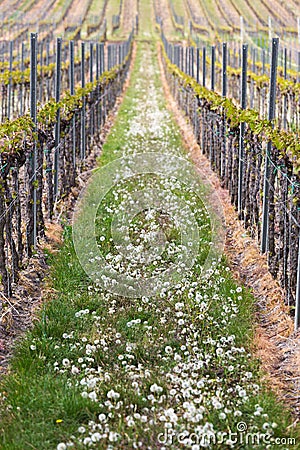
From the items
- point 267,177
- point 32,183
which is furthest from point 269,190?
point 32,183

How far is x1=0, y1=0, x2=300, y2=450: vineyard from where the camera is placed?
5695 millimetres

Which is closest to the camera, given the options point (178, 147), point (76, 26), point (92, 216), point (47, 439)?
point (47, 439)

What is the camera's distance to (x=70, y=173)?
1349 cm

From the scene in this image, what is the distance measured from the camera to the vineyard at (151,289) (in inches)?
224

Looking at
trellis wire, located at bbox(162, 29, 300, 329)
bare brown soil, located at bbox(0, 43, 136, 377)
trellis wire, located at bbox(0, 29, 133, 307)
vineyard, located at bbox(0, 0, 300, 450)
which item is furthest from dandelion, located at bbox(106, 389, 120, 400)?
trellis wire, located at bbox(0, 29, 133, 307)

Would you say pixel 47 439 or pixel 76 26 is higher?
pixel 76 26

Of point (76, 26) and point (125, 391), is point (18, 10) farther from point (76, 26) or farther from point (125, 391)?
point (125, 391)

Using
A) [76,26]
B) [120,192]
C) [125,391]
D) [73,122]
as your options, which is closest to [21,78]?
[73,122]

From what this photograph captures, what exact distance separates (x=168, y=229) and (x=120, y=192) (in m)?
2.66

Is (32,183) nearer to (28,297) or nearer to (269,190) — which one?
(28,297)

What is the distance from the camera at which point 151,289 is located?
8.54 metres

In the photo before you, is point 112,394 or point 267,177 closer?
point 112,394

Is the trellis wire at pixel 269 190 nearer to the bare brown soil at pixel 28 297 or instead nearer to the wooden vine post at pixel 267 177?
the wooden vine post at pixel 267 177

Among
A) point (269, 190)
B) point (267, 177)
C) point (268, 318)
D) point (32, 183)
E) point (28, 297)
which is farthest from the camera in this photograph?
point (32, 183)
